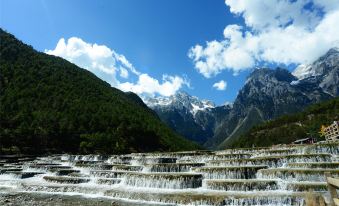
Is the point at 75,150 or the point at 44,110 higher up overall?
the point at 44,110

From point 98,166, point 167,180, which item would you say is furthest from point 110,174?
point 167,180

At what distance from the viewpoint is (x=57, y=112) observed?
12750cm

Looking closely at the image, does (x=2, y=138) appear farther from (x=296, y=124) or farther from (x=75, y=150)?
(x=296, y=124)

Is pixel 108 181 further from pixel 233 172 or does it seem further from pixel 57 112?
pixel 57 112

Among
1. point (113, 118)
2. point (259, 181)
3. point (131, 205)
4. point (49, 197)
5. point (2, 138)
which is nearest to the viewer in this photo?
point (131, 205)

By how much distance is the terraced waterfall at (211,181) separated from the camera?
27969mm

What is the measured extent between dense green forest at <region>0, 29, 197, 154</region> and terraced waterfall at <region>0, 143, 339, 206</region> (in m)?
51.4

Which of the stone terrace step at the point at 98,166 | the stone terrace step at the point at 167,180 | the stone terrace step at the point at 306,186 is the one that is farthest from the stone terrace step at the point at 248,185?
the stone terrace step at the point at 98,166

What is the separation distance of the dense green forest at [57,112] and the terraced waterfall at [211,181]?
51.4m

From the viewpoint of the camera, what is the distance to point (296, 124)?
19725cm

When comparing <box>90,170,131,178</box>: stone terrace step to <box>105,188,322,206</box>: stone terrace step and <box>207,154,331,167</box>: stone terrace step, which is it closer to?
<box>105,188,322,206</box>: stone terrace step

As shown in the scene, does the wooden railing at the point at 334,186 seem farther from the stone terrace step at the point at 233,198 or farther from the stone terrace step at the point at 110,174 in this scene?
the stone terrace step at the point at 110,174

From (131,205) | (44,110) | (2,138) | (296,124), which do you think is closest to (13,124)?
(2,138)

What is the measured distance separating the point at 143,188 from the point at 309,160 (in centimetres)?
1679
